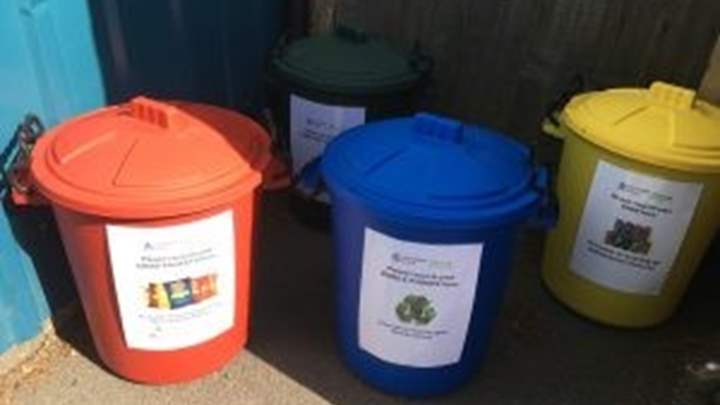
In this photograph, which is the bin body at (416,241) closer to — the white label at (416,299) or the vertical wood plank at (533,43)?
the white label at (416,299)

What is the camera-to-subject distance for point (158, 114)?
1860mm

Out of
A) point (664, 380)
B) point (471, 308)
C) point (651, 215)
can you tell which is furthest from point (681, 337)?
point (471, 308)

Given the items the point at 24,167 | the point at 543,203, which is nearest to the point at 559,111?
the point at 543,203

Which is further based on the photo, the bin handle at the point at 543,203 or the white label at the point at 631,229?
the white label at the point at 631,229

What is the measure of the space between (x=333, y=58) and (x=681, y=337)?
1475 millimetres

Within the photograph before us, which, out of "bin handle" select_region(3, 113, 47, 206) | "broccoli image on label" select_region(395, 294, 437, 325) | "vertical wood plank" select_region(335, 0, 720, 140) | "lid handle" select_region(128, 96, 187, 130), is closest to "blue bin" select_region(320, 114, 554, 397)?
"broccoli image on label" select_region(395, 294, 437, 325)

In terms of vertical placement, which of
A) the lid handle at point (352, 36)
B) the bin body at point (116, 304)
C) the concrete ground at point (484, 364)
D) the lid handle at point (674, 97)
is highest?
the lid handle at point (674, 97)

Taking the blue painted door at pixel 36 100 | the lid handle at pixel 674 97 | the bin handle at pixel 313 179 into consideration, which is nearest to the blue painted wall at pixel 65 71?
the blue painted door at pixel 36 100

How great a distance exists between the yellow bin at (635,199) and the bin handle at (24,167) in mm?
1496

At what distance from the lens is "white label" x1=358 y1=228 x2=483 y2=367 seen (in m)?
1.80

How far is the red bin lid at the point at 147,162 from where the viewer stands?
169 centimetres

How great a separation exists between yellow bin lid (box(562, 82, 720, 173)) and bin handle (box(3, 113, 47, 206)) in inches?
58.9

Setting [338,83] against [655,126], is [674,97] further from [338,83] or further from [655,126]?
[338,83]

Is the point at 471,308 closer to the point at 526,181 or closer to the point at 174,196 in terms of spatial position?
the point at 526,181
